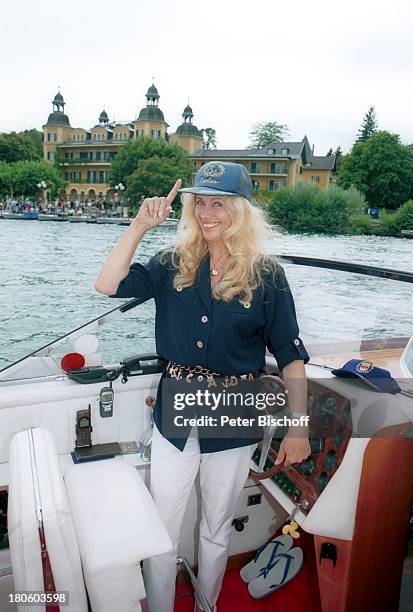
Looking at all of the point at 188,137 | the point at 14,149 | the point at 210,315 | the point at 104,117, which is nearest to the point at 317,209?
the point at 188,137

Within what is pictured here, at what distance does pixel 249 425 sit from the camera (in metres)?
1.67

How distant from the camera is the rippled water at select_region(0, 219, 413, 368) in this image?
324 cm

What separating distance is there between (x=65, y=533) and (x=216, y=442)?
1.93 feet

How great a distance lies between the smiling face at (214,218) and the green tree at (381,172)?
4738 centimetres

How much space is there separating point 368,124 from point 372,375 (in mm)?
75988

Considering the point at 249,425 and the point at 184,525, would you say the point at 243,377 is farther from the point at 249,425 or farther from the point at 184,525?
the point at 184,525

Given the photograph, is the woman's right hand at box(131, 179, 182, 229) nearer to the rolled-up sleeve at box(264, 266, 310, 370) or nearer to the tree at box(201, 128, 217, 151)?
the rolled-up sleeve at box(264, 266, 310, 370)

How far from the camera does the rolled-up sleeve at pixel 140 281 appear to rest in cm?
161

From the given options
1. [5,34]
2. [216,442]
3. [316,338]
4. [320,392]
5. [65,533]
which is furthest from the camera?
[5,34]

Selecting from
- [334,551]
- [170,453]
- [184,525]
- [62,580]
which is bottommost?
[184,525]

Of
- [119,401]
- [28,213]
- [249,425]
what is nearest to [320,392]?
[249,425]

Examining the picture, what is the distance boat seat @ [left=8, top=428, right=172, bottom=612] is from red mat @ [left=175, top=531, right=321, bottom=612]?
946mm

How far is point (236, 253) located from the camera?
157 cm

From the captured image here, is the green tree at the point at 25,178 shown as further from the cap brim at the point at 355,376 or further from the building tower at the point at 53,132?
the cap brim at the point at 355,376
